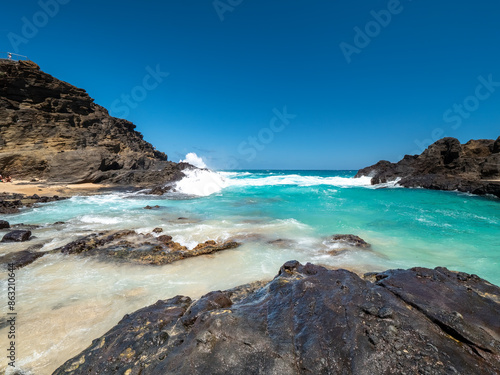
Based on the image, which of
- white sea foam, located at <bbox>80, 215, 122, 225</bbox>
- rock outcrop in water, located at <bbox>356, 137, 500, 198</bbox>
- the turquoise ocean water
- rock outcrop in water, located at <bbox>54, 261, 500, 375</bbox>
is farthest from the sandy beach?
rock outcrop in water, located at <bbox>356, 137, 500, 198</bbox>

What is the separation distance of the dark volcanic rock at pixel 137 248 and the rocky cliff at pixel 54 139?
1887cm

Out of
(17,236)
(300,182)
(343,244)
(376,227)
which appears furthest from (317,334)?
(300,182)

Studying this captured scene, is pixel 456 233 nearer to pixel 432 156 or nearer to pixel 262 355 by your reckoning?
pixel 262 355

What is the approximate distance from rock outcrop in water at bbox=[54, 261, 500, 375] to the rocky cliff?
79.8 ft

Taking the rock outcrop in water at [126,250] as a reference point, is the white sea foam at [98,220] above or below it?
above

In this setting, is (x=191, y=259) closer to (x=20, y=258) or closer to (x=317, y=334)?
(x=20, y=258)

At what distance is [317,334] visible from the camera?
1.97 m

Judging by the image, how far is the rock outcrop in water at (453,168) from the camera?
22.0 metres

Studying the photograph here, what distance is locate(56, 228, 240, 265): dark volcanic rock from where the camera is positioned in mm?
5898

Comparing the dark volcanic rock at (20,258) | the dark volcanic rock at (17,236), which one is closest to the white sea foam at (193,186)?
the dark volcanic rock at (17,236)

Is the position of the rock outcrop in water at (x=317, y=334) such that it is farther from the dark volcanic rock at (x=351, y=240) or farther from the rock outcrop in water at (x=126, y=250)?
the dark volcanic rock at (x=351, y=240)

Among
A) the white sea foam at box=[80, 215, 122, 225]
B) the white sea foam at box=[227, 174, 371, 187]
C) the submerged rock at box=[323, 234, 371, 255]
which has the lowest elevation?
the submerged rock at box=[323, 234, 371, 255]

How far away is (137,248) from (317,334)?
231 inches

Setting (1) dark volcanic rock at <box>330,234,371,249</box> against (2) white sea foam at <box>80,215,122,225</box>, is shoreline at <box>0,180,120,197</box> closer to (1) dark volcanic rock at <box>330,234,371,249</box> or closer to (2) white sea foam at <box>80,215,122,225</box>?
(2) white sea foam at <box>80,215,122,225</box>
